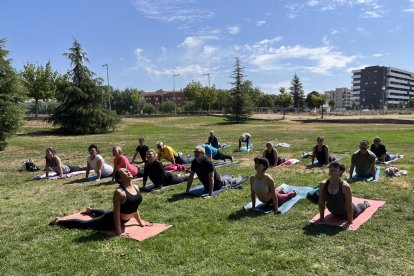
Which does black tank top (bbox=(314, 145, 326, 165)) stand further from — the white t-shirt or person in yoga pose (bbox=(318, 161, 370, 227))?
the white t-shirt

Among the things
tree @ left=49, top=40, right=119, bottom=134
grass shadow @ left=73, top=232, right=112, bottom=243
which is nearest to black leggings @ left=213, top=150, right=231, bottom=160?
grass shadow @ left=73, top=232, right=112, bottom=243

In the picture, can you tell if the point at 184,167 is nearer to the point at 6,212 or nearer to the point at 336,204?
the point at 6,212

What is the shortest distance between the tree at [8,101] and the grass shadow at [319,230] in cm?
2174

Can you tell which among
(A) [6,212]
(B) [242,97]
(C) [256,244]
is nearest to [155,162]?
(A) [6,212]

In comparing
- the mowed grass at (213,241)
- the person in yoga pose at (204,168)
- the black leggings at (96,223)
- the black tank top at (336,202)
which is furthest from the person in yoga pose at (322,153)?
the black leggings at (96,223)

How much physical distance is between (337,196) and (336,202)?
0.40 ft

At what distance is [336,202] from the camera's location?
7.02 m

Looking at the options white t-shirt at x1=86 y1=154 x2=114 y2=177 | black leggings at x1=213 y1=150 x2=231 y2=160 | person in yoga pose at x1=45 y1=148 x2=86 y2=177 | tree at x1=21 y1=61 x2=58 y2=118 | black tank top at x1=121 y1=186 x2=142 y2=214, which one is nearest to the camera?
black tank top at x1=121 y1=186 x2=142 y2=214

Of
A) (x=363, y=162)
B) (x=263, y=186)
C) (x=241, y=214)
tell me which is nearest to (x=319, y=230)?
(x=263, y=186)

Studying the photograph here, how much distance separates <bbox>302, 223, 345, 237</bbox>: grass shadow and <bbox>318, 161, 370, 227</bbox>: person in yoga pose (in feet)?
0.87

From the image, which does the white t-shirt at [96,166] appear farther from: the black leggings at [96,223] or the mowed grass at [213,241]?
the black leggings at [96,223]

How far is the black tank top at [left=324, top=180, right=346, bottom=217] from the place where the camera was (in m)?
6.96

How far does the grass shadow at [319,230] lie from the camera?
21.7 ft

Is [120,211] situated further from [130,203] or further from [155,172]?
[155,172]
